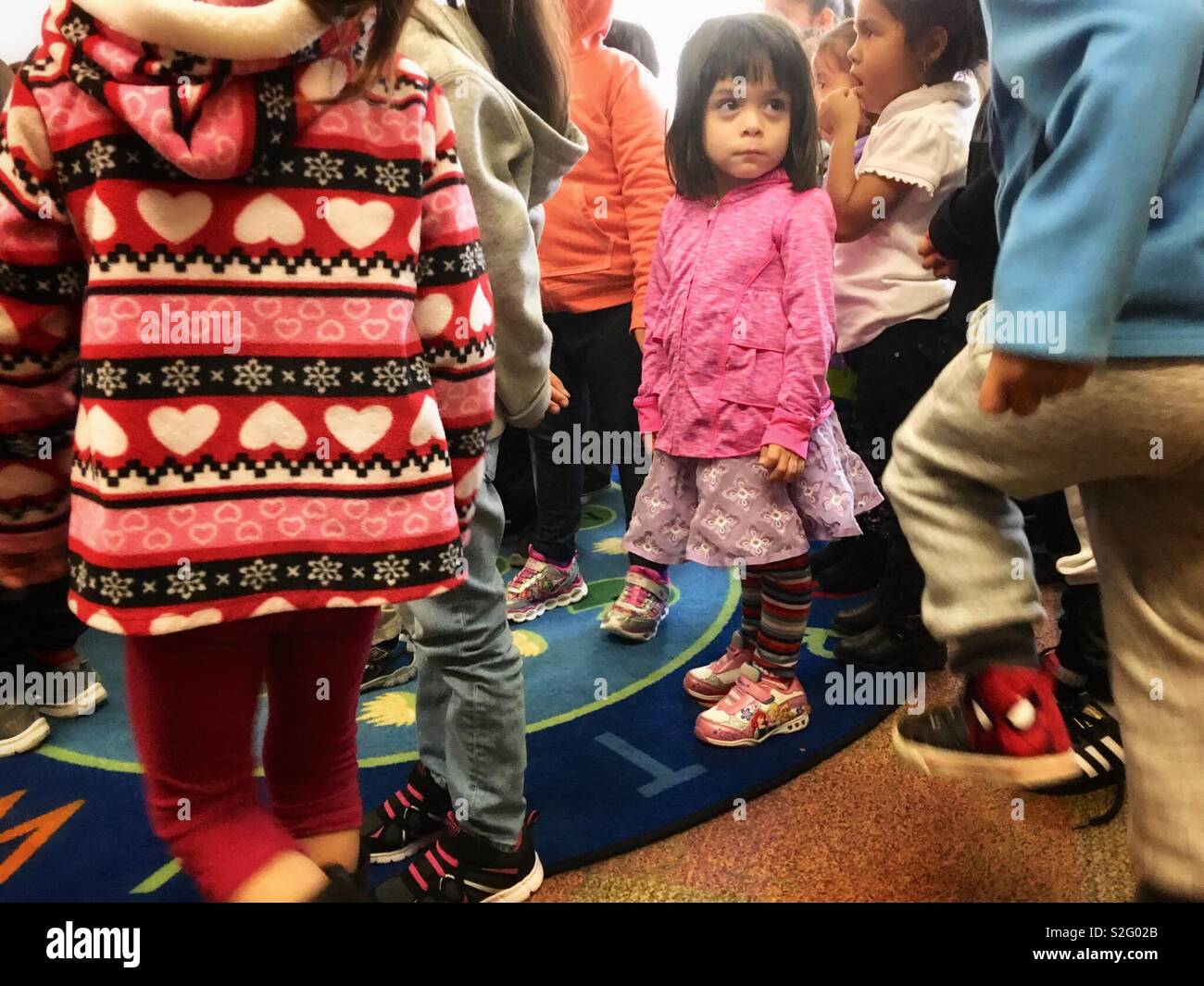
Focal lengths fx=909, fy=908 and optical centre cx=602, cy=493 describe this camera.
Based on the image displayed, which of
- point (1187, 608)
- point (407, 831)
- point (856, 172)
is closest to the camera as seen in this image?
point (1187, 608)

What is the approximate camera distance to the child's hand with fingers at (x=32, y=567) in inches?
28.0

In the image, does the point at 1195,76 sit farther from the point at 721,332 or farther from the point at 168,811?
the point at 168,811

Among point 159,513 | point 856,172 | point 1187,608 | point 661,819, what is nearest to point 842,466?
point 856,172

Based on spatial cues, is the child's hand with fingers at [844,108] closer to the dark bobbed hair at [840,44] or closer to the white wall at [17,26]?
the dark bobbed hair at [840,44]

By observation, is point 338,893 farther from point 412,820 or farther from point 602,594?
point 602,594

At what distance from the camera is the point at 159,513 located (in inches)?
23.5

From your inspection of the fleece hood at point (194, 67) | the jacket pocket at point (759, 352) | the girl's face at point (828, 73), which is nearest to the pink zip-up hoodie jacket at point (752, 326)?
the jacket pocket at point (759, 352)

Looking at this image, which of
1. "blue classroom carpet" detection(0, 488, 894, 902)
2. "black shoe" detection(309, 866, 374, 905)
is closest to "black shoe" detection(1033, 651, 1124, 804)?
"blue classroom carpet" detection(0, 488, 894, 902)

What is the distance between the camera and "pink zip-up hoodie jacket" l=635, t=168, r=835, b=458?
4.19 ft

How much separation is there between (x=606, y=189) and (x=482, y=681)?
40.7 inches

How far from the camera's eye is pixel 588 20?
5.13 feet

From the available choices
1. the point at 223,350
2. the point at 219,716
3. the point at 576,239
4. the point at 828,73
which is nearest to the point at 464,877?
the point at 219,716

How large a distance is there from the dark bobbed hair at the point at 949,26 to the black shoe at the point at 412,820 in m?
1.32

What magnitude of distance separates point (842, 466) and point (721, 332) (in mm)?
291
